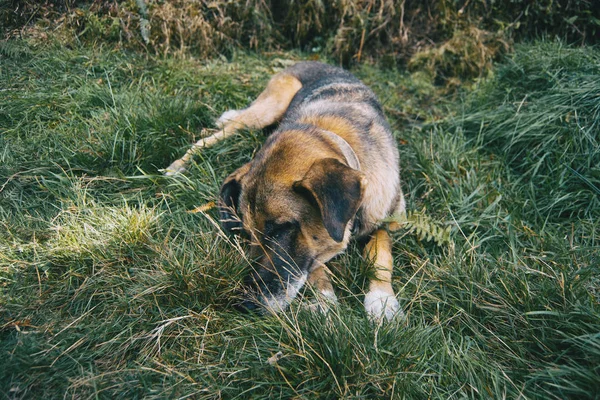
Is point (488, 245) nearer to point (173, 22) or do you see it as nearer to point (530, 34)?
point (530, 34)

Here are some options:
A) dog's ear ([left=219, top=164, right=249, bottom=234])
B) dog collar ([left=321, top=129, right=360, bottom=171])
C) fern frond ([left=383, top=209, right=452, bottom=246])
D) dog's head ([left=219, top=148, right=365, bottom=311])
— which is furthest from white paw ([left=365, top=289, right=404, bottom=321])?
dog's ear ([left=219, top=164, right=249, bottom=234])

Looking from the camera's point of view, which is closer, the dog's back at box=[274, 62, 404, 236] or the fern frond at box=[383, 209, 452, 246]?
the fern frond at box=[383, 209, 452, 246]

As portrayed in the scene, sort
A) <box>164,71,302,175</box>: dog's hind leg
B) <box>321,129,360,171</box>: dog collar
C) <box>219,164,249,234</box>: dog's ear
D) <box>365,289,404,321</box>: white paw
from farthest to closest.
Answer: <box>164,71,302,175</box>: dog's hind leg
<box>321,129,360,171</box>: dog collar
<box>219,164,249,234</box>: dog's ear
<box>365,289,404,321</box>: white paw

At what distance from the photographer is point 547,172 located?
158 inches

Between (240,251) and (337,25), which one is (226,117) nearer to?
(240,251)

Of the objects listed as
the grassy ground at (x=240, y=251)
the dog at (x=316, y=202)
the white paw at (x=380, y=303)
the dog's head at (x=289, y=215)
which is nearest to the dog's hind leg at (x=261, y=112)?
the grassy ground at (x=240, y=251)

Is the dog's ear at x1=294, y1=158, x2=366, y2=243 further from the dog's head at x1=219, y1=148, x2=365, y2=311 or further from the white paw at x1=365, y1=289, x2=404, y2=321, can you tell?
the white paw at x1=365, y1=289, x2=404, y2=321

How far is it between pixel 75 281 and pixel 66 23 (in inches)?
147

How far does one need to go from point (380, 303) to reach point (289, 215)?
0.88m

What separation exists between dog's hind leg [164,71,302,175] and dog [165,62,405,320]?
49 cm

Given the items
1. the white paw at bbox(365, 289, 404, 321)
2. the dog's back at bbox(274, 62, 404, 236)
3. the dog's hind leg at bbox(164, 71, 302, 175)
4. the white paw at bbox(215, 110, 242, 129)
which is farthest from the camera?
the white paw at bbox(215, 110, 242, 129)

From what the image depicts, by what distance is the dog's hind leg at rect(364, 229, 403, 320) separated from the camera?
2881 mm

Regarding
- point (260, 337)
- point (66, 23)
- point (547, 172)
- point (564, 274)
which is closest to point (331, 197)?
point (260, 337)

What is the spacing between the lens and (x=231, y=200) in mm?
3123
